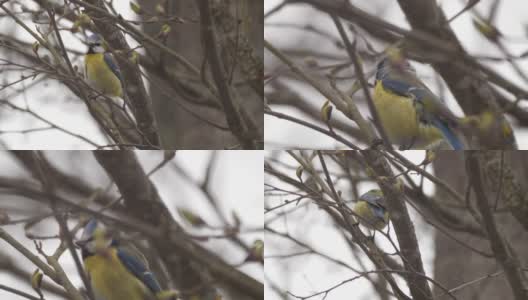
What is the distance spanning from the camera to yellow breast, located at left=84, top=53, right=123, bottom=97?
111 inches

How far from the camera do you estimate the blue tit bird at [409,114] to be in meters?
2.48

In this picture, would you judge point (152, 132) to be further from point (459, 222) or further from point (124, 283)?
point (459, 222)

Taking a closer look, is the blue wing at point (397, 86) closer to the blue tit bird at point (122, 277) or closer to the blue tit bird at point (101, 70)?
the blue tit bird at point (101, 70)

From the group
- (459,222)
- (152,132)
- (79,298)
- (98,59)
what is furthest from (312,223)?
(79,298)

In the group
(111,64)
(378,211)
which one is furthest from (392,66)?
(111,64)

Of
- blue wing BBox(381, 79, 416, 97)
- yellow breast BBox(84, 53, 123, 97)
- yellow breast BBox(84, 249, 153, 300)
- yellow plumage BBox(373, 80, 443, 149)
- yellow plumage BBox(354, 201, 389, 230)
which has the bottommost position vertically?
yellow breast BBox(84, 249, 153, 300)

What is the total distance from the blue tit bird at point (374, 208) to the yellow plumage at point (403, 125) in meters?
0.27

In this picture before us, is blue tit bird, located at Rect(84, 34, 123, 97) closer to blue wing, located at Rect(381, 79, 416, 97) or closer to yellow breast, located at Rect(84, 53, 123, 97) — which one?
yellow breast, located at Rect(84, 53, 123, 97)

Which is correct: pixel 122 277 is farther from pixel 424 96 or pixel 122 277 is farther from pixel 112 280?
pixel 424 96

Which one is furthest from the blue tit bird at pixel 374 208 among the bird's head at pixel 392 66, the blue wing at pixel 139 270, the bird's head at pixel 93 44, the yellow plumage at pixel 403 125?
the bird's head at pixel 93 44

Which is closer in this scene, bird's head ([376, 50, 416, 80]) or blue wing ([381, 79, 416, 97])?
bird's head ([376, 50, 416, 80])

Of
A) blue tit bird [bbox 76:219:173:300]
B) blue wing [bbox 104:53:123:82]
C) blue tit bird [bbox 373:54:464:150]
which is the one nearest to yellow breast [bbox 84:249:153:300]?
blue tit bird [bbox 76:219:173:300]

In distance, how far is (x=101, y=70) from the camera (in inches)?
118

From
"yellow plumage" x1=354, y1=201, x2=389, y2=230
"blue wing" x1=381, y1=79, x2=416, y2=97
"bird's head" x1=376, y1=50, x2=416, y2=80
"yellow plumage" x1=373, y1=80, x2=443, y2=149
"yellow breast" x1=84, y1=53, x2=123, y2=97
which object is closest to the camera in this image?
"bird's head" x1=376, y1=50, x2=416, y2=80
